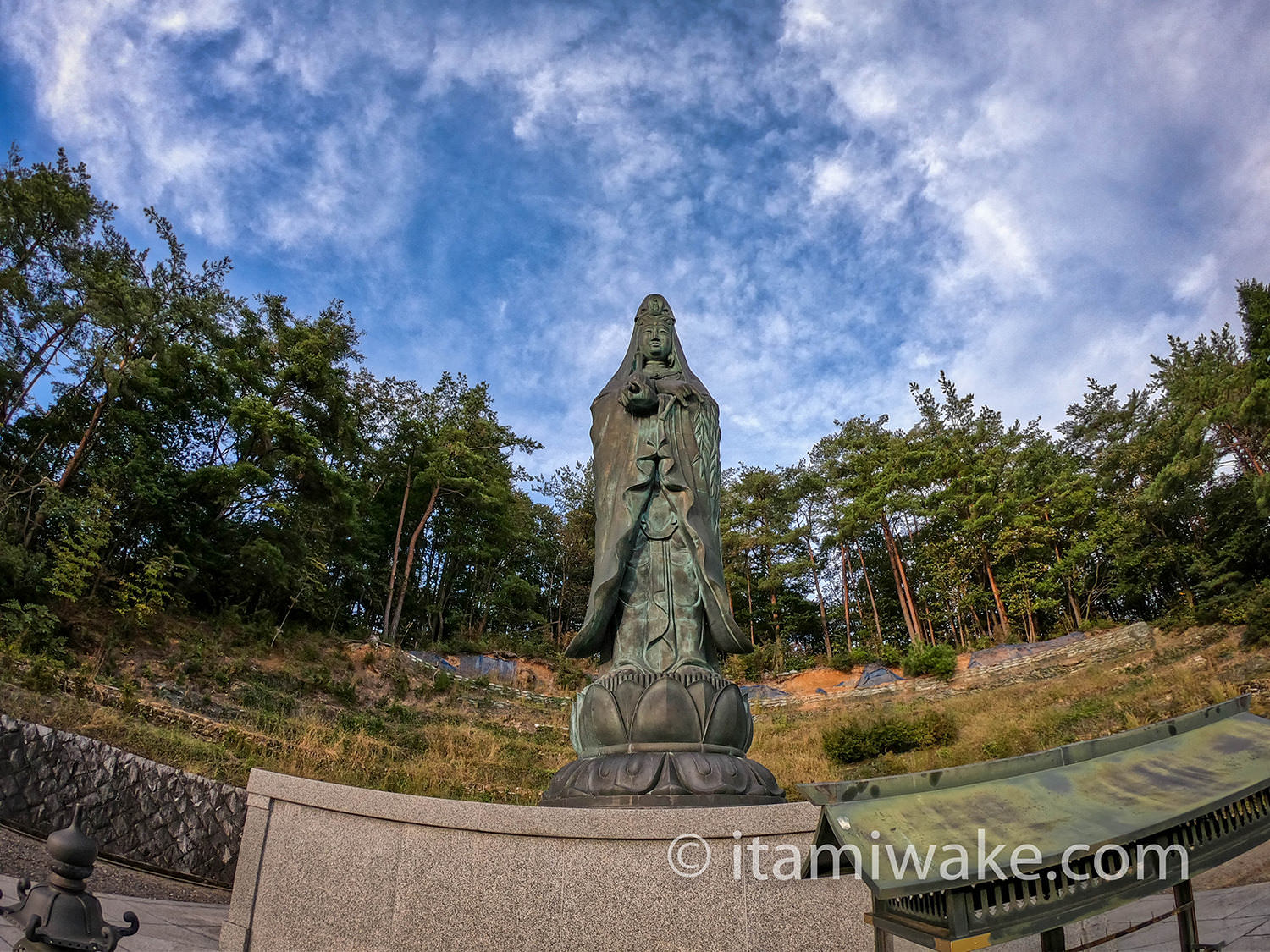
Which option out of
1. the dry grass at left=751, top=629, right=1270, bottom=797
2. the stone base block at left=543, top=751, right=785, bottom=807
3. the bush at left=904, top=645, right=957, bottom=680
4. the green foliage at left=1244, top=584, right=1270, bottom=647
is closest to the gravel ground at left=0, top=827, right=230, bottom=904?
the stone base block at left=543, top=751, right=785, bottom=807

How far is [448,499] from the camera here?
24.9 m

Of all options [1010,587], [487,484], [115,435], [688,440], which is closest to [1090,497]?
[1010,587]

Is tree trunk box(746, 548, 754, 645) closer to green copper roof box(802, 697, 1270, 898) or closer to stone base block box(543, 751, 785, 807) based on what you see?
stone base block box(543, 751, 785, 807)

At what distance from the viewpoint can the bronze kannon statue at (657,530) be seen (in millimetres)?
4590

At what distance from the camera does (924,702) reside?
1778cm

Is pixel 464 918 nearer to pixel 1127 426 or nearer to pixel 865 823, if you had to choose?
pixel 865 823

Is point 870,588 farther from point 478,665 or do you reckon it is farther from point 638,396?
point 638,396

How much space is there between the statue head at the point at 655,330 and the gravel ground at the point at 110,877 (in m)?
5.06

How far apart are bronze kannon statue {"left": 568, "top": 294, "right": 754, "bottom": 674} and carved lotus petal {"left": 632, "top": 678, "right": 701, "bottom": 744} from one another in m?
0.27

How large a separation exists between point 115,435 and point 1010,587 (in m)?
24.8

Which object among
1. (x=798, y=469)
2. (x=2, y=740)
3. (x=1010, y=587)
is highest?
(x=798, y=469)

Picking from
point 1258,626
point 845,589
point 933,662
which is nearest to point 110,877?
point 933,662

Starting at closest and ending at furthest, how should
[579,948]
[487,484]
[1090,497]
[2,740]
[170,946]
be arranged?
[579,948]
[170,946]
[2,740]
[1090,497]
[487,484]

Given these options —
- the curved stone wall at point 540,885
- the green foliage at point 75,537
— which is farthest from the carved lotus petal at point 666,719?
the green foliage at point 75,537
